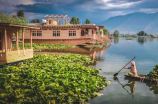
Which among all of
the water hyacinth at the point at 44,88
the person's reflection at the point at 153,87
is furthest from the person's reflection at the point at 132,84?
the water hyacinth at the point at 44,88

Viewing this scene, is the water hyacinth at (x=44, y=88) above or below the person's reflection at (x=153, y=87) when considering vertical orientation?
above

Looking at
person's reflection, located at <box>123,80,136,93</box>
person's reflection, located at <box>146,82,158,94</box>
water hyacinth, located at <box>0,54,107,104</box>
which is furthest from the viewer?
person's reflection, located at <box>123,80,136,93</box>

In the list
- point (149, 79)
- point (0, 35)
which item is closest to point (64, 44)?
point (0, 35)

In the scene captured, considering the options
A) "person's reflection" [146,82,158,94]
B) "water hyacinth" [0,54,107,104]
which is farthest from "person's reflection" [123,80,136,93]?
"water hyacinth" [0,54,107,104]

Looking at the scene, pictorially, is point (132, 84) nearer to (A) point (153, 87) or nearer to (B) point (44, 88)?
(A) point (153, 87)

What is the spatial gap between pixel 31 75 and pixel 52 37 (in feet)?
102

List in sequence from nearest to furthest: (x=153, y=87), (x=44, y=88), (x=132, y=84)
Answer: (x=44, y=88)
(x=153, y=87)
(x=132, y=84)

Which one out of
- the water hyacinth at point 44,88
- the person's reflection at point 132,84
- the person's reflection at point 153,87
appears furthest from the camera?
the person's reflection at point 132,84

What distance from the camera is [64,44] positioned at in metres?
41.6

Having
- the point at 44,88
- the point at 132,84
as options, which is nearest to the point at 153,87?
the point at 132,84

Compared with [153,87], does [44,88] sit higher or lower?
higher

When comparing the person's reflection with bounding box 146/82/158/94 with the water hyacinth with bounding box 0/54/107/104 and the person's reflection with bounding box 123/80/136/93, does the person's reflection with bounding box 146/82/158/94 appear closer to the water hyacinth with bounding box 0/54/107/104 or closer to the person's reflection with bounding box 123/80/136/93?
the person's reflection with bounding box 123/80/136/93

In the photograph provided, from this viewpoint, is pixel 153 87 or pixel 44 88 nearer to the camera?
pixel 44 88

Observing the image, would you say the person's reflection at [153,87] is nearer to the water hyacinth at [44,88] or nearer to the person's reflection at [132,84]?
the person's reflection at [132,84]
